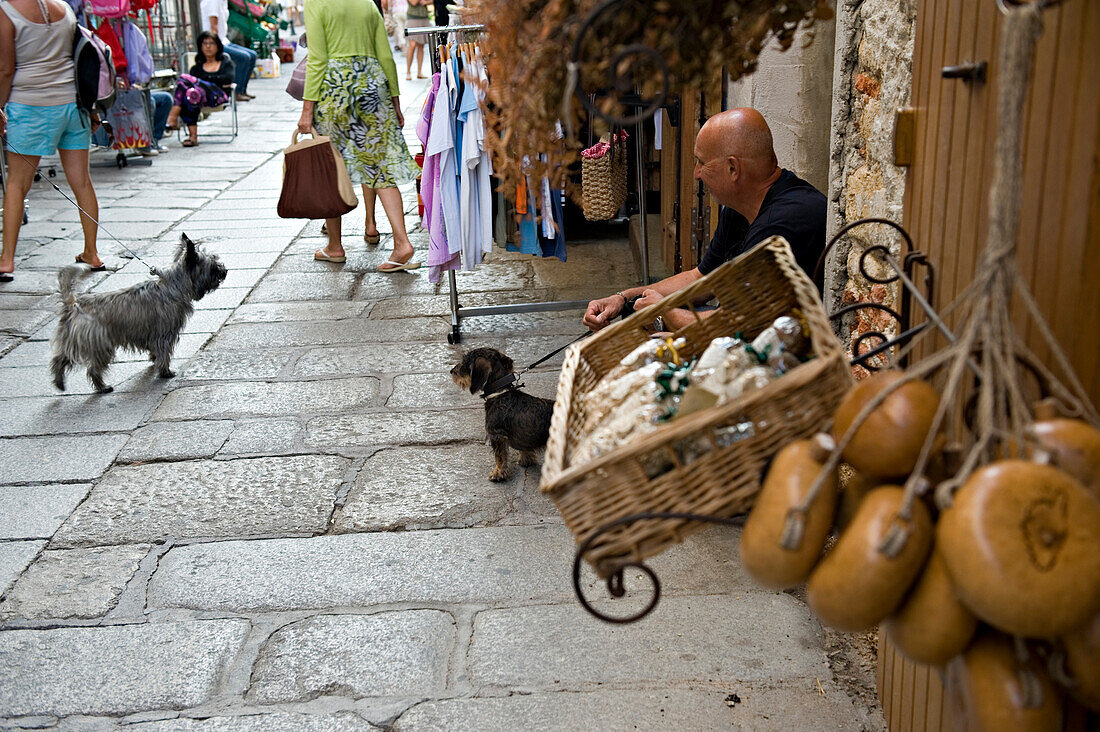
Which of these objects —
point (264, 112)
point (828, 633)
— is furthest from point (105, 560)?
point (264, 112)

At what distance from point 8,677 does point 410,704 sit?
1.21 meters

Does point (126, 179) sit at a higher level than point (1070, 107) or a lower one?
lower

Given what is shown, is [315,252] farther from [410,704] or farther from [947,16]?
[947,16]

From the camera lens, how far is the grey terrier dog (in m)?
4.90

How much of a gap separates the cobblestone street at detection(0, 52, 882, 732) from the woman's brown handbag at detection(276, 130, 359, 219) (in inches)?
40.6

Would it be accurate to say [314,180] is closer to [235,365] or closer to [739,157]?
[235,365]

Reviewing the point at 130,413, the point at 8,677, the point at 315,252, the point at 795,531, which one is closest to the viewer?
the point at 795,531

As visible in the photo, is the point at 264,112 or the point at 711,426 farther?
the point at 264,112

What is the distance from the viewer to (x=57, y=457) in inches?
171

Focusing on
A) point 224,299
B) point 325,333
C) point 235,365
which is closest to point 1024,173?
point 235,365

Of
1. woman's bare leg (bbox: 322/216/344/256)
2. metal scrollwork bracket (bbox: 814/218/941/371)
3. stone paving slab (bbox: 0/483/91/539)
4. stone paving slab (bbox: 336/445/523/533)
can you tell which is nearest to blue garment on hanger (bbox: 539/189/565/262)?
stone paving slab (bbox: 336/445/523/533)

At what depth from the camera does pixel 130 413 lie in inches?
191

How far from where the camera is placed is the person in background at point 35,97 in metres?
6.14

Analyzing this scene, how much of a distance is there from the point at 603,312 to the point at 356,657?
1.53m
